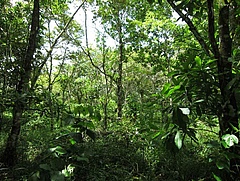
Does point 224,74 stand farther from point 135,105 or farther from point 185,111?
point 135,105

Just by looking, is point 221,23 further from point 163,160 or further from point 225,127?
point 163,160

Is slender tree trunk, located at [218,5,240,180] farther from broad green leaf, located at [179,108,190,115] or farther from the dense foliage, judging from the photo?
broad green leaf, located at [179,108,190,115]

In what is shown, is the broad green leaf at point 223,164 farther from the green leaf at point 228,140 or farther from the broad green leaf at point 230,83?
the broad green leaf at point 230,83

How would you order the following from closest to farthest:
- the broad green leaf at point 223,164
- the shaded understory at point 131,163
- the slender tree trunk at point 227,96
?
the broad green leaf at point 223,164 < the slender tree trunk at point 227,96 < the shaded understory at point 131,163

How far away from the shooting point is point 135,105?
5.20 m

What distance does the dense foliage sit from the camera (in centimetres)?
99

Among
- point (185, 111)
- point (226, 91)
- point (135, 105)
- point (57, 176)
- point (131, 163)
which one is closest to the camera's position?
point (57, 176)

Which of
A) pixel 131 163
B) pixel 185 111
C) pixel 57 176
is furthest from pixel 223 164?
pixel 131 163

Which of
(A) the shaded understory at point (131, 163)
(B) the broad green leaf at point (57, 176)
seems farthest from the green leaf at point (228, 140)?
(A) the shaded understory at point (131, 163)

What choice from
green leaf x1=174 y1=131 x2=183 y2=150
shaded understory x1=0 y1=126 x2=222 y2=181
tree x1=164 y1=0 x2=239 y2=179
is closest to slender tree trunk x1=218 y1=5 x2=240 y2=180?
tree x1=164 y1=0 x2=239 y2=179

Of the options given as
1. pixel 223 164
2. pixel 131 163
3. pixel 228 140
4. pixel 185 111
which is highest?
pixel 185 111

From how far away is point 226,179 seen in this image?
3.32 feet

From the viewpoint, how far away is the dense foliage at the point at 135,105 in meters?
0.99

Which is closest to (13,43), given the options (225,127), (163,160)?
(163,160)
